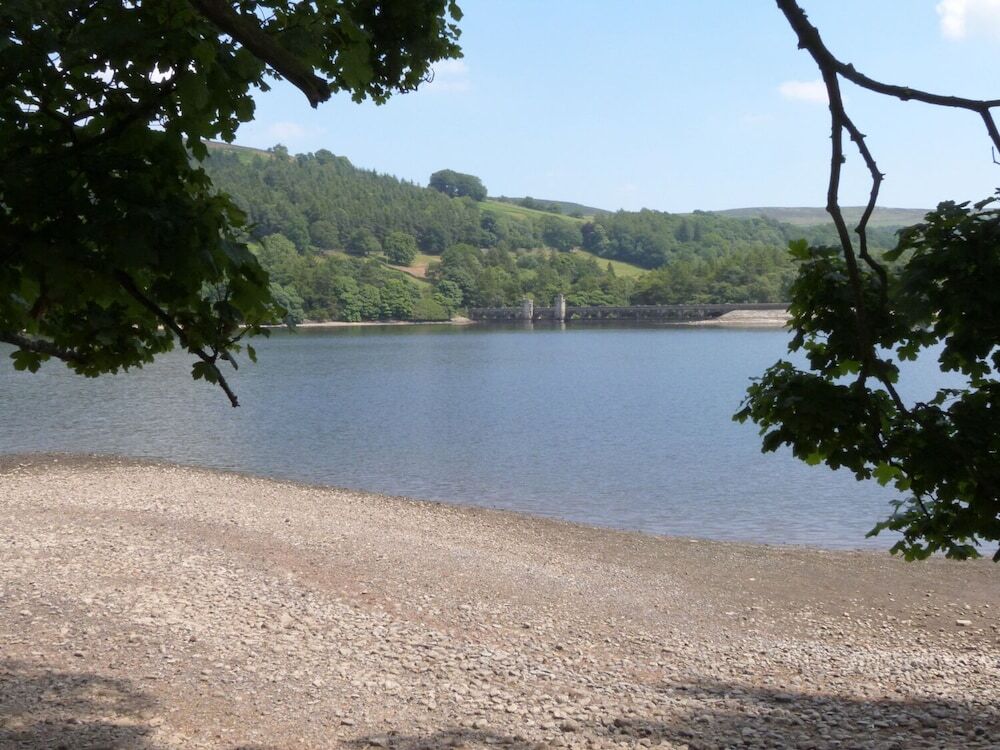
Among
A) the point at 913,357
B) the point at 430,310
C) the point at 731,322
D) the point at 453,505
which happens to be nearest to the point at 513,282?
the point at 430,310

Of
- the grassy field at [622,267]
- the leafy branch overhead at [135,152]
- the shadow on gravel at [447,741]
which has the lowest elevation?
the shadow on gravel at [447,741]

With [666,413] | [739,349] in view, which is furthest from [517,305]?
[666,413]

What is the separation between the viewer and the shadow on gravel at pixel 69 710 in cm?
660

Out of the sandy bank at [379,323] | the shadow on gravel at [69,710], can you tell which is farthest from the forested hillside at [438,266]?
the shadow on gravel at [69,710]

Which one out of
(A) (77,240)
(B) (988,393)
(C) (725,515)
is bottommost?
(C) (725,515)

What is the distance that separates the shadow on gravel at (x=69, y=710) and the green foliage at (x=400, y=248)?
16666 cm

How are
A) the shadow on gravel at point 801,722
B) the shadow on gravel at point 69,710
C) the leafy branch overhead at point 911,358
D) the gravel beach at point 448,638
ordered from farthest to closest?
the gravel beach at point 448,638 → the shadow on gravel at point 801,722 → the shadow on gravel at point 69,710 → the leafy branch overhead at point 911,358

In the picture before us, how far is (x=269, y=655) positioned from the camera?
8.89m

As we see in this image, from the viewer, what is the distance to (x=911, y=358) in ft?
20.1

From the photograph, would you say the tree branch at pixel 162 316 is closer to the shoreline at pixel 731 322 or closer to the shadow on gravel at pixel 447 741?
the shadow on gravel at pixel 447 741

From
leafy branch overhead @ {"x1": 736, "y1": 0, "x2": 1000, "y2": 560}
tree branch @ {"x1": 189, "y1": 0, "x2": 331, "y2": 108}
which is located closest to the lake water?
leafy branch overhead @ {"x1": 736, "y1": 0, "x2": 1000, "y2": 560}

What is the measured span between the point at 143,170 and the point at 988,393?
496 centimetres

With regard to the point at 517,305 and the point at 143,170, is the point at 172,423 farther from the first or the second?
the point at 517,305

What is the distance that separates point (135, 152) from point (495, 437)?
30.9 meters
